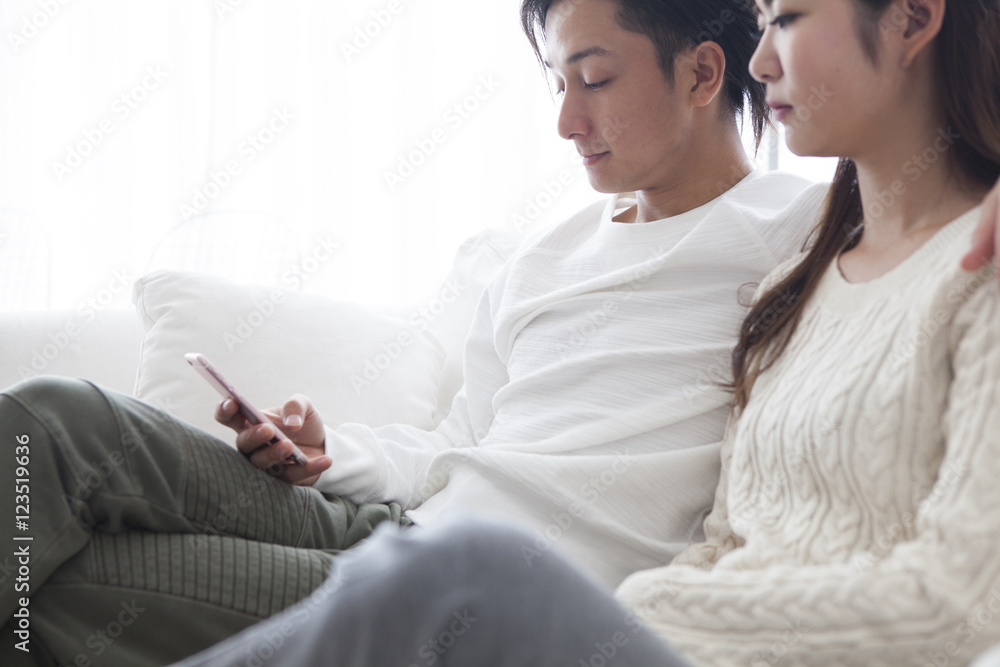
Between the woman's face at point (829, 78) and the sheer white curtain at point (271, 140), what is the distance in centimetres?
192

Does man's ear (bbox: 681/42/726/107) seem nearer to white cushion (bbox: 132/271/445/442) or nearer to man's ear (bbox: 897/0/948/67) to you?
man's ear (bbox: 897/0/948/67)

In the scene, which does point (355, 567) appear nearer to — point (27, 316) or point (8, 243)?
point (27, 316)

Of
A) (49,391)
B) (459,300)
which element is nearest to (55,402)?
(49,391)

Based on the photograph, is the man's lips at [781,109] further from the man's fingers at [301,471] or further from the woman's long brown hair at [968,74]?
the man's fingers at [301,471]

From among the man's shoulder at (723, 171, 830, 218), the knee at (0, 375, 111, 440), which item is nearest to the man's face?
the man's shoulder at (723, 171, 830, 218)

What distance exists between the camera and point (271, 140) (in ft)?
8.45

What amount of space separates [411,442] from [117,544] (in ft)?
1.63

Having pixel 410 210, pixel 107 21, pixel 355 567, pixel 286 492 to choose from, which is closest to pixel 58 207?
pixel 107 21

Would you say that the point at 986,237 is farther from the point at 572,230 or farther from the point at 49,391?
the point at 49,391

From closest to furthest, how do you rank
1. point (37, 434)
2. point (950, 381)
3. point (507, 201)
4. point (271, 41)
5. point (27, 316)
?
1. point (950, 381)
2. point (37, 434)
3. point (27, 316)
4. point (271, 41)
5. point (507, 201)

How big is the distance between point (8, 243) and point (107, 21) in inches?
27.4

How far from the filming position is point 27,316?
158 centimetres

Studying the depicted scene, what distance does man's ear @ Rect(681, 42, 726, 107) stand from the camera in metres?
1.23

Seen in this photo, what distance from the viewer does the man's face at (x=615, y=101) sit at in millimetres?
1207
